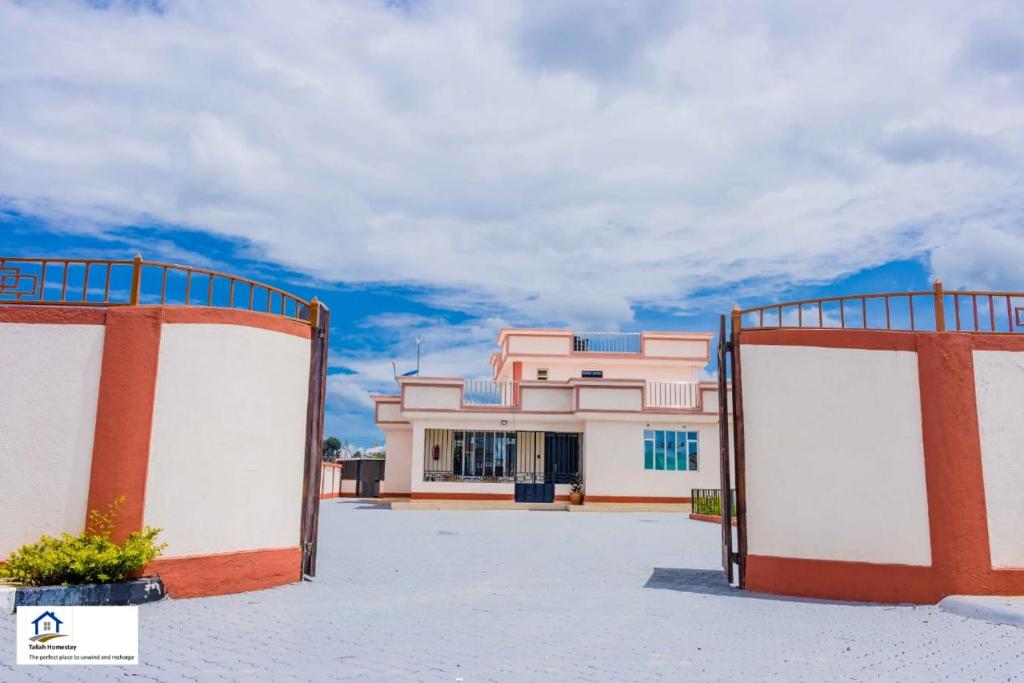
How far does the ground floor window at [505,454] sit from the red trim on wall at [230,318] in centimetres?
1905

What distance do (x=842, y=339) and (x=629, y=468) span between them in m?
18.7

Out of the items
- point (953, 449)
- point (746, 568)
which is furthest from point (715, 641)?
point (953, 449)

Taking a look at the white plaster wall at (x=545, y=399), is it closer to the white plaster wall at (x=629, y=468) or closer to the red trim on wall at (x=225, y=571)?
the white plaster wall at (x=629, y=468)

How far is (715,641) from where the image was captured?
726 cm

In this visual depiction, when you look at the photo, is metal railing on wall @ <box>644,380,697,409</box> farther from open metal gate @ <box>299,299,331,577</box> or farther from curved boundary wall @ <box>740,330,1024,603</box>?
open metal gate @ <box>299,299,331,577</box>

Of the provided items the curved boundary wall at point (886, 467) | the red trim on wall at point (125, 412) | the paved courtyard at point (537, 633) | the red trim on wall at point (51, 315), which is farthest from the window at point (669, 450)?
the red trim on wall at point (51, 315)

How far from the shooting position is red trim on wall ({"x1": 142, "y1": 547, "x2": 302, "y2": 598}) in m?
8.70

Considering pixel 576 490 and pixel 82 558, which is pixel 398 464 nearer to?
pixel 576 490

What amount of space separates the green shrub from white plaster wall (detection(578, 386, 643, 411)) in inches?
813

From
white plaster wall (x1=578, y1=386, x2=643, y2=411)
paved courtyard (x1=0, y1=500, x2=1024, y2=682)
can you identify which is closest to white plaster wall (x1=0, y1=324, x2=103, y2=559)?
paved courtyard (x1=0, y1=500, x2=1024, y2=682)

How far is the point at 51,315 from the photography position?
897 centimetres

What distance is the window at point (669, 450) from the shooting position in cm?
2817

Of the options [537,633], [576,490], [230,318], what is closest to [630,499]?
[576,490]

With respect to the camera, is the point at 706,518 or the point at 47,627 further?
the point at 706,518
